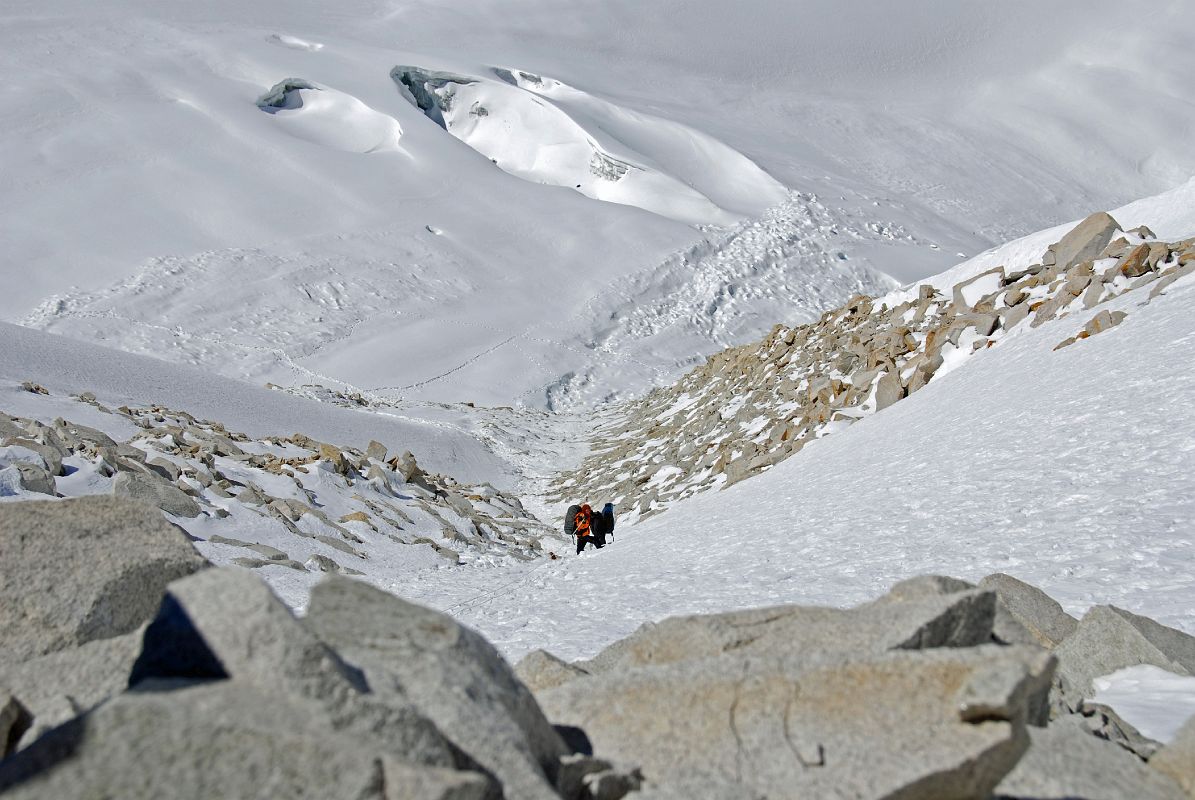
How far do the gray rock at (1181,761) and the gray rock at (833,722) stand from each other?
0.56 m

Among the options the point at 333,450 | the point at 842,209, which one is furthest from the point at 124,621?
the point at 842,209

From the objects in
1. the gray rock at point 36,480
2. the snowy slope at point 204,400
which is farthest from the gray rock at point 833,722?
the snowy slope at point 204,400

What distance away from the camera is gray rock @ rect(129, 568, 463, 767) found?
2.39 metres

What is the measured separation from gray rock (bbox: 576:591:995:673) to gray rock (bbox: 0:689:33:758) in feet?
5.78

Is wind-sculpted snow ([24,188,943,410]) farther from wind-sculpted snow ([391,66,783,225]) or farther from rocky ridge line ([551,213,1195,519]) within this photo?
rocky ridge line ([551,213,1195,519])

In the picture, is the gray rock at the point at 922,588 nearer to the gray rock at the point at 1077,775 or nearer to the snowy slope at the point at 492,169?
the gray rock at the point at 1077,775

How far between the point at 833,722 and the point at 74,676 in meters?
2.13

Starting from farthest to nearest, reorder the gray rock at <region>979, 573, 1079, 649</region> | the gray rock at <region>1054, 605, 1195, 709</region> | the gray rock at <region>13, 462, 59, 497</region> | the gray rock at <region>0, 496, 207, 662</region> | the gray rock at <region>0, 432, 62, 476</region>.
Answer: the gray rock at <region>0, 432, 62, 476</region> < the gray rock at <region>13, 462, 59, 497</region> < the gray rock at <region>979, 573, 1079, 649</region> < the gray rock at <region>1054, 605, 1195, 709</region> < the gray rock at <region>0, 496, 207, 662</region>

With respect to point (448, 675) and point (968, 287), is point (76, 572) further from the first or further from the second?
point (968, 287)

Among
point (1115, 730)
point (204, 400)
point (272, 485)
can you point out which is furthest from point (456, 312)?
point (1115, 730)

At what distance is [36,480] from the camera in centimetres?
948

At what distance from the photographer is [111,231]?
3659 cm

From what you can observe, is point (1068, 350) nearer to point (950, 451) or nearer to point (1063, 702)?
point (950, 451)

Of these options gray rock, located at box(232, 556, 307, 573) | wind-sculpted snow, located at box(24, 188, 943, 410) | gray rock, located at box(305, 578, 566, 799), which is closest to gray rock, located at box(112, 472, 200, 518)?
gray rock, located at box(232, 556, 307, 573)
